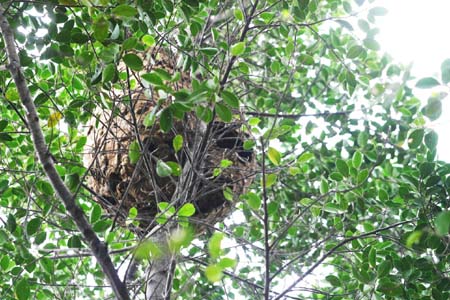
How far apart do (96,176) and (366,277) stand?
93 cm

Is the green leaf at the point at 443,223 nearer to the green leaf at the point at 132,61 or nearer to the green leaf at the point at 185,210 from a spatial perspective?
the green leaf at the point at 185,210

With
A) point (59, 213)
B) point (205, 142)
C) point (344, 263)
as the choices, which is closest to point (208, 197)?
point (205, 142)

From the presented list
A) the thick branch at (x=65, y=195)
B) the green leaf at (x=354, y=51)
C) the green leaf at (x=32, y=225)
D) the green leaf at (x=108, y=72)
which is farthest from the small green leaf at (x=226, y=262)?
the green leaf at (x=354, y=51)

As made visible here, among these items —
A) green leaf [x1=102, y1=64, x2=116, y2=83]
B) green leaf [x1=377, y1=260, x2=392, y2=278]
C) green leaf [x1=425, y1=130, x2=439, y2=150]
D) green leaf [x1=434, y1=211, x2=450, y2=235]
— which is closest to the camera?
green leaf [x1=434, y1=211, x2=450, y2=235]

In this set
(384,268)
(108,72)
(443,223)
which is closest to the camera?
(443,223)

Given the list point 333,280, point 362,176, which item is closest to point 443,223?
point 362,176

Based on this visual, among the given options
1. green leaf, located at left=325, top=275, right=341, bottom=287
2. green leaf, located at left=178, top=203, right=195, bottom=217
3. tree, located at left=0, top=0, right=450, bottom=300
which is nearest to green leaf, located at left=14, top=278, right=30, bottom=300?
tree, located at left=0, top=0, right=450, bottom=300

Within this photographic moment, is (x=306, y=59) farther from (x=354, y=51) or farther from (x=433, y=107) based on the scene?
(x=433, y=107)

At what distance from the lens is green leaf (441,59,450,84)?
1.09 meters

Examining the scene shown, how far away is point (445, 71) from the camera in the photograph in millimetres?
1092

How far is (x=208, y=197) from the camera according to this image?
5.72ft

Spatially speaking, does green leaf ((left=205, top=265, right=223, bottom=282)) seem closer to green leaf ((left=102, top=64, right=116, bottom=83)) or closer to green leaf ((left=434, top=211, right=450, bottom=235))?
green leaf ((left=434, top=211, right=450, bottom=235))

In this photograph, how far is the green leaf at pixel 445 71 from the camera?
109 cm

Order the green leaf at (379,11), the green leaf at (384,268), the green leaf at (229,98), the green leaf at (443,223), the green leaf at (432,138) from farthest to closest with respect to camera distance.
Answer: the green leaf at (379,11) < the green leaf at (384,268) < the green leaf at (432,138) < the green leaf at (229,98) < the green leaf at (443,223)
